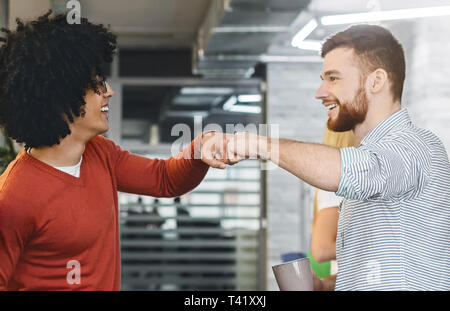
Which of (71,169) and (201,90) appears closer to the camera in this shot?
(71,169)

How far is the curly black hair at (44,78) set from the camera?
1042 mm

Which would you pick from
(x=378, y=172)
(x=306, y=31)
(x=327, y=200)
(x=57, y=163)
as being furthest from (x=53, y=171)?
(x=306, y=31)

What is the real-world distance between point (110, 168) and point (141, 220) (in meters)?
4.35

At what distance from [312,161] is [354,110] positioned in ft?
0.84

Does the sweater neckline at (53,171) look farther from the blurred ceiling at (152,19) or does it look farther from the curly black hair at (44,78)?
the blurred ceiling at (152,19)

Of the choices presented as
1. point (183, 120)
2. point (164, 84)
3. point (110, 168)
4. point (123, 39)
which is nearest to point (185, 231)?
point (183, 120)

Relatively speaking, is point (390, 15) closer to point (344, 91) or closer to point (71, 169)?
point (344, 91)

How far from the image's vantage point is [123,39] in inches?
202

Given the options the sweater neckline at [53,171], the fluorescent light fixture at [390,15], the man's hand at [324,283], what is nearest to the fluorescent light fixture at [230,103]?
the fluorescent light fixture at [390,15]

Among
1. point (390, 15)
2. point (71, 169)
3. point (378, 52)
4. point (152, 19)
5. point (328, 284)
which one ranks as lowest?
point (328, 284)

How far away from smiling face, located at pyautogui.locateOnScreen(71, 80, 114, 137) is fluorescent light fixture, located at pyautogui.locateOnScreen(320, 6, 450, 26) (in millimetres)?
1620

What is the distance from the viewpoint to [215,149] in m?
1.17

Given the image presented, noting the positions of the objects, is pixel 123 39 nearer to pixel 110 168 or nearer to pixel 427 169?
pixel 110 168

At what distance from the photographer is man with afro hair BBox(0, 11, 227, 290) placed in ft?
3.24
